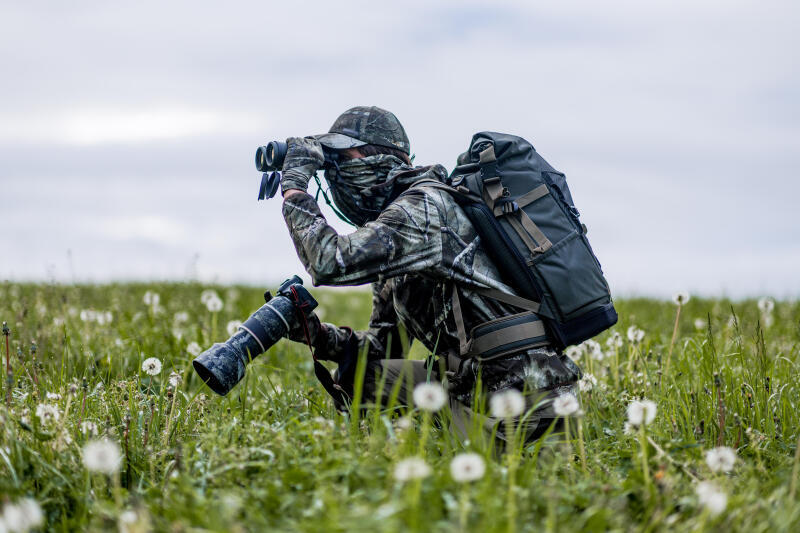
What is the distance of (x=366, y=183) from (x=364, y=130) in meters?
0.31

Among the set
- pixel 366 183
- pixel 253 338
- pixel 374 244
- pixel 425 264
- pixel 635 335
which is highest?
pixel 366 183

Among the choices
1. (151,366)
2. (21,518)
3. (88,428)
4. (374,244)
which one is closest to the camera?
(21,518)

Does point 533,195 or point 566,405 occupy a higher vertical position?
point 533,195

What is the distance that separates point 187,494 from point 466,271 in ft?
6.39

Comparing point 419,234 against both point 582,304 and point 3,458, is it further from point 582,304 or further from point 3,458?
point 3,458

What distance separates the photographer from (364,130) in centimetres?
449

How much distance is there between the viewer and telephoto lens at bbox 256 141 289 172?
14.4ft

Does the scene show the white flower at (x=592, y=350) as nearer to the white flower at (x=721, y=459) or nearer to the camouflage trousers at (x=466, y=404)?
the camouflage trousers at (x=466, y=404)

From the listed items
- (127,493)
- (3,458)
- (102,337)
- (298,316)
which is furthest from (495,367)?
(102,337)

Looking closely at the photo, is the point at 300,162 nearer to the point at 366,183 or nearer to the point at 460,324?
the point at 366,183

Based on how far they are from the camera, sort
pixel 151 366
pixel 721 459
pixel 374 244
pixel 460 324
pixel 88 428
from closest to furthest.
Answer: pixel 721 459, pixel 88 428, pixel 374 244, pixel 460 324, pixel 151 366

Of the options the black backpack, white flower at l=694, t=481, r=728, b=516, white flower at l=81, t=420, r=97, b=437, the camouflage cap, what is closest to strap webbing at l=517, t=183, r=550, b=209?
the black backpack

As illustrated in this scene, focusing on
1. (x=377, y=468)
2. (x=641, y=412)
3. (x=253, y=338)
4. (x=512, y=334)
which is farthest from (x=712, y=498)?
(x=253, y=338)

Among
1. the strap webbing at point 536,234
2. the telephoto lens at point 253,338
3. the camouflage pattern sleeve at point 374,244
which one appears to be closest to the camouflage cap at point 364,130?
the camouflage pattern sleeve at point 374,244
